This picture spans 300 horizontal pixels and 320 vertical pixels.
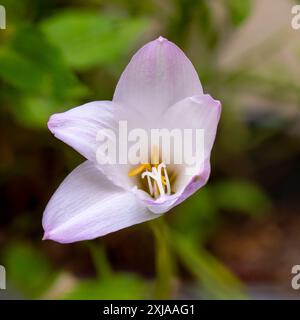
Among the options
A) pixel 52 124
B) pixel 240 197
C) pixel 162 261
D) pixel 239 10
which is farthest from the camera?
pixel 240 197

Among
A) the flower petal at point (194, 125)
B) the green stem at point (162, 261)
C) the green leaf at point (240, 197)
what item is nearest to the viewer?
the flower petal at point (194, 125)

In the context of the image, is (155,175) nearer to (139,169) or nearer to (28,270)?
(139,169)

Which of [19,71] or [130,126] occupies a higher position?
[19,71]

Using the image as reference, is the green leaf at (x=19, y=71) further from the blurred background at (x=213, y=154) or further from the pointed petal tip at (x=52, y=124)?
the pointed petal tip at (x=52, y=124)

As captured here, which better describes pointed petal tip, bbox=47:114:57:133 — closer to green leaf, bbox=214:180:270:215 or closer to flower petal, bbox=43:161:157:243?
flower petal, bbox=43:161:157:243

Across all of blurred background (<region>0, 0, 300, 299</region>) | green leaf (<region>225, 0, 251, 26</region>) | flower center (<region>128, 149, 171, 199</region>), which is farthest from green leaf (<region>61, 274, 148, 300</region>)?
green leaf (<region>225, 0, 251, 26</region>)

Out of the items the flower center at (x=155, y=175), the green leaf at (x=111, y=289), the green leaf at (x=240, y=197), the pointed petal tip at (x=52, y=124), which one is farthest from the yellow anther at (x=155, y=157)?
the green leaf at (x=240, y=197)

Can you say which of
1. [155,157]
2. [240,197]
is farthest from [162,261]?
[240,197]
